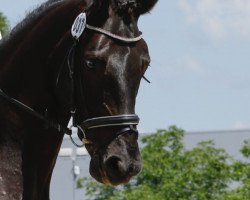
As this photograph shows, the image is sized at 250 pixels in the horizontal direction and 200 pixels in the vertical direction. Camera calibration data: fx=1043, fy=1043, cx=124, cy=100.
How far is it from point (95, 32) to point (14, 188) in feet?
3.45

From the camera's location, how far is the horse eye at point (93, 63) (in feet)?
20.0

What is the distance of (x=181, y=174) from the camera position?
21.8 m

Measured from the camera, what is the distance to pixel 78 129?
6.23 metres

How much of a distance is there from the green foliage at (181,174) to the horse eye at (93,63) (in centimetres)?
1107

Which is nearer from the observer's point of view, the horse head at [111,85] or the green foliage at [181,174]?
the horse head at [111,85]

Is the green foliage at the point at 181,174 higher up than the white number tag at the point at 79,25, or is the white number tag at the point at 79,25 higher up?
the green foliage at the point at 181,174

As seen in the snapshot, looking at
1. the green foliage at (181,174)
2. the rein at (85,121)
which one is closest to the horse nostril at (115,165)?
the rein at (85,121)

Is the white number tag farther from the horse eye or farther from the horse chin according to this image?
the horse chin

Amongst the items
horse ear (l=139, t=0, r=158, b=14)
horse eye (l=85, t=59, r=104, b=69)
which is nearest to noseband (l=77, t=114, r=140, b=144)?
horse eye (l=85, t=59, r=104, b=69)

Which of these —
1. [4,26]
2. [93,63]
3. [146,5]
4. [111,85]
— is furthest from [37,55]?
[4,26]

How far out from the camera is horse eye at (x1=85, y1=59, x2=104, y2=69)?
611cm

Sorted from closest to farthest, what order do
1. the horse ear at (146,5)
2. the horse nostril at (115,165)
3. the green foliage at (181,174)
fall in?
the horse nostril at (115,165), the horse ear at (146,5), the green foliage at (181,174)

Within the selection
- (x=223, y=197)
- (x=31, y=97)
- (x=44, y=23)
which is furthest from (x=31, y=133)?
(x=223, y=197)

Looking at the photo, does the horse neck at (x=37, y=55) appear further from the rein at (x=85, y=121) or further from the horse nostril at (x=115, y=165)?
the horse nostril at (x=115, y=165)
